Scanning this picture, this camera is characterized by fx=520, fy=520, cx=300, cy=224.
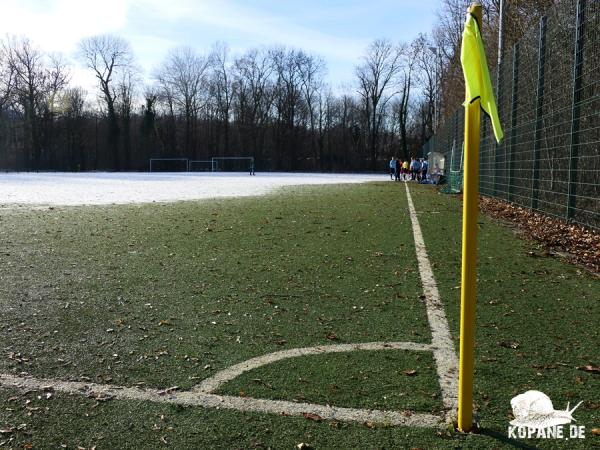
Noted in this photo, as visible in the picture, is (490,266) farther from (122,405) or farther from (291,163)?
(291,163)

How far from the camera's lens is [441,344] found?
3748 mm

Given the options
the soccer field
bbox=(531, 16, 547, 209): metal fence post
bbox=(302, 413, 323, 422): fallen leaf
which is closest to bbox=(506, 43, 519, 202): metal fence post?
bbox=(531, 16, 547, 209): metal fence post

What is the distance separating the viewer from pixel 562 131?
10.4m

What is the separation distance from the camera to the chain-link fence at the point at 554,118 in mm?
9141

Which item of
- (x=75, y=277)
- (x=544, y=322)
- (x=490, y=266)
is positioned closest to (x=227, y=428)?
(x=544, y=322)

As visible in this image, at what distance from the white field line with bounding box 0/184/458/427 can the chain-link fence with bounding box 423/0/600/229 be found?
5752mm

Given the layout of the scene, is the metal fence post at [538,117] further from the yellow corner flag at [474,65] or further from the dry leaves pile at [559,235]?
the yellow corner flag at [474,65]

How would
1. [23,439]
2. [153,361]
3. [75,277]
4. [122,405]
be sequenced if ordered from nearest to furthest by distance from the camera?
[23,439], [122,405], [153,361], [75,277]

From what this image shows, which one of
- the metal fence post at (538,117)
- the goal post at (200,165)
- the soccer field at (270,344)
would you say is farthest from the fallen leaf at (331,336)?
the goal post at (200,165)

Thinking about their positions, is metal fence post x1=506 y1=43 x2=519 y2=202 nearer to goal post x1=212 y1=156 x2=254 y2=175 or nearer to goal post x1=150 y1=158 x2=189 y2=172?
goal post x1=212 y1=156 x2=254 y2=175

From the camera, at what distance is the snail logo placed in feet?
8.12

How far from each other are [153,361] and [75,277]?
8.95ft

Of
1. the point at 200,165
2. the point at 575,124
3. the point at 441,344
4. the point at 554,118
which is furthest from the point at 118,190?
the point at 200,165

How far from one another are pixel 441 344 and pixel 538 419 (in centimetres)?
114
